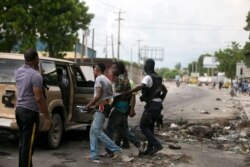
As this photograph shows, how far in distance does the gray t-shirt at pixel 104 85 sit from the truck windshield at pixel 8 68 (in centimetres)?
168

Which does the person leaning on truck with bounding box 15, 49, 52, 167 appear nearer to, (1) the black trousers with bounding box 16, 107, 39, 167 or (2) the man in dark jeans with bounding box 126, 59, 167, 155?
(1) the black trousers with bounding box 16, 107, 39, 167

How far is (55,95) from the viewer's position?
9.34 meters

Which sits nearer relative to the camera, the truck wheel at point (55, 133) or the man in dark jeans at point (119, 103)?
the man in dark jeans at point (119, 103)

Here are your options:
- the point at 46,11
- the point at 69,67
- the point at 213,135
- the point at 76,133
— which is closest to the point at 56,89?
the point at 69,67

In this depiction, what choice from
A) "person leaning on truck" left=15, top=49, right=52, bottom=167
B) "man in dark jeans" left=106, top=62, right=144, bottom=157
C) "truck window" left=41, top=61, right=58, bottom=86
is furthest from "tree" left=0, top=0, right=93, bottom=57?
"person leaning on truck" left=15, top=49, right=52, bottom=167

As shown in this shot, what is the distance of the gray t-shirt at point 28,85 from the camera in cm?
609

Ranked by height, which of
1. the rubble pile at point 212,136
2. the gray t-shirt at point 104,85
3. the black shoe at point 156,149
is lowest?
the rubble pile at point 212,136

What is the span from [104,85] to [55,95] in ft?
4.42

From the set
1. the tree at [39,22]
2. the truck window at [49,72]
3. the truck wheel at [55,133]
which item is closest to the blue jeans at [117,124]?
the truck wheel at [55,133]

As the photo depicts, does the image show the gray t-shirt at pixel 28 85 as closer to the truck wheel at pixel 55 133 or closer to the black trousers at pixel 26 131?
the black trousers at pixel 26 131

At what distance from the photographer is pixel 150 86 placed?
28.7 feet

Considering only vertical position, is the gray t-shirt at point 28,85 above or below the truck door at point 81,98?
above

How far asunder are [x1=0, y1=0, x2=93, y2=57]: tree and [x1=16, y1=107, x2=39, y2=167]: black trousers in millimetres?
18482

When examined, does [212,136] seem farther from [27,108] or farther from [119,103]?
[27,108]
